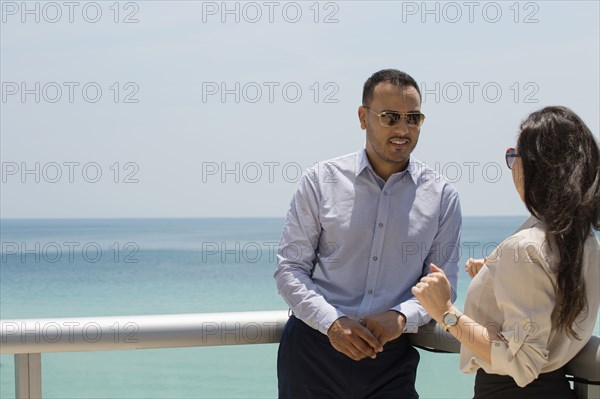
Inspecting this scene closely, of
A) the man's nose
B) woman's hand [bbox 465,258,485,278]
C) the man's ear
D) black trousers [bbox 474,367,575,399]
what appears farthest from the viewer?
the man's ear

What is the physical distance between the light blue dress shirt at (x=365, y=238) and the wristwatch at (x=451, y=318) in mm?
704

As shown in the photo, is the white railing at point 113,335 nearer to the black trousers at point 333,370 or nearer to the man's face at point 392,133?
the black trousers at point 333,370

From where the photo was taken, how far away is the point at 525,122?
7.37 feet

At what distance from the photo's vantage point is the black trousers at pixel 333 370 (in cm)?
299

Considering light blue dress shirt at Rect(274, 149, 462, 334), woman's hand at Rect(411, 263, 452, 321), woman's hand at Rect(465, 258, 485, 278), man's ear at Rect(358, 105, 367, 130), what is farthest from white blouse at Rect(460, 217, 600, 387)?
man's ear at Rect(358, 105, 367, 130)

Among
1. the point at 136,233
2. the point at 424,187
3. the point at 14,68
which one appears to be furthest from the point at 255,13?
the point at 136,233

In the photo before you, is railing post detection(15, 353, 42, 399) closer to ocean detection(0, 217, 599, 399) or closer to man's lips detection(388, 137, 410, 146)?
ocean detection(0, 217, 599, 399)

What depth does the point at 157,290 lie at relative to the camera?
25.4 metres

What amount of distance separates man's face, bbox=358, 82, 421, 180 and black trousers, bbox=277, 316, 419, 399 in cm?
59

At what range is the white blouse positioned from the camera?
2148 mm

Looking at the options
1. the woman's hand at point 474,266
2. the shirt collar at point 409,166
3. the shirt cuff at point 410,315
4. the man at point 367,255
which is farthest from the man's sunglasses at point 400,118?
the woman's hand at point 474,266

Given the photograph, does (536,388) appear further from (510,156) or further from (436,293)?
(510,156)

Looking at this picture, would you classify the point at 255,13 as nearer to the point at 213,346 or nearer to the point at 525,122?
the point at 213,346

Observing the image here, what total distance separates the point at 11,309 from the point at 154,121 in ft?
26.7
